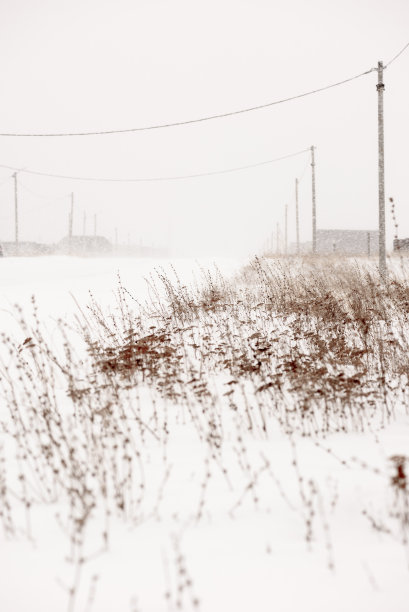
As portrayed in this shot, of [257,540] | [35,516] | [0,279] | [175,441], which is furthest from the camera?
[0,279]

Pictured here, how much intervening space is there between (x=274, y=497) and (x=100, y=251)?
65346 millimetres

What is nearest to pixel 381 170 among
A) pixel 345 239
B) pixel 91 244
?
pixel 345 239

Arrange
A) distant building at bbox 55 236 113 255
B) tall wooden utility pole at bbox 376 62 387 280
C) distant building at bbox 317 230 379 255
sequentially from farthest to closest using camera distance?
1. distant building at bbox 55 236 113 255
2. distant building at bbox 317 230 379 255
3. tall wooden utility pole at bbox 376 62 387 280

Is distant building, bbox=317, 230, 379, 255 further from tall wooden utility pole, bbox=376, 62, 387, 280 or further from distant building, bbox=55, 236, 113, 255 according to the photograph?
tall wooden utility pole, bbox=376, 62, 387, 280

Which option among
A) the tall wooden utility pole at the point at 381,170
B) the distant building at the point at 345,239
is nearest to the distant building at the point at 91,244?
the distant building at the point at 345,239

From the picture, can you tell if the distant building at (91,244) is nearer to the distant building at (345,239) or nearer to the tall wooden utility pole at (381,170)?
the distant building at (345,239)

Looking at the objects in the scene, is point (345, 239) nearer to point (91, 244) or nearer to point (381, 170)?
point (91, 244)

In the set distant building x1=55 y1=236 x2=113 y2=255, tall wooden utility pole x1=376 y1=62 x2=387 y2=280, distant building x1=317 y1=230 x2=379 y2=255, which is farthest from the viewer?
distant building x1=55 y1=236 x2=113 y2=255

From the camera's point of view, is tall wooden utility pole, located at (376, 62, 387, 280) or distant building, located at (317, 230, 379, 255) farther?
distant building, located at (317, 230, 379, 255)

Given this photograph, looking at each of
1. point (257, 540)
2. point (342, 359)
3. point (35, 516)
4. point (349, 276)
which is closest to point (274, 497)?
point (257, 540)

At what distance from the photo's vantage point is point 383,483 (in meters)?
2.99

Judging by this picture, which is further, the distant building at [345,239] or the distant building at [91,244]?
the distant building at [91,244]

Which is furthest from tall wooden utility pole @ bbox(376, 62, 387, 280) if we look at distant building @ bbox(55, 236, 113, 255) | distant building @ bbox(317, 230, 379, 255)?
distant building @ bbox(55, 236, 113, 255)

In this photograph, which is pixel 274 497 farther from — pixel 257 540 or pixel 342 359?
pixel 342 359
